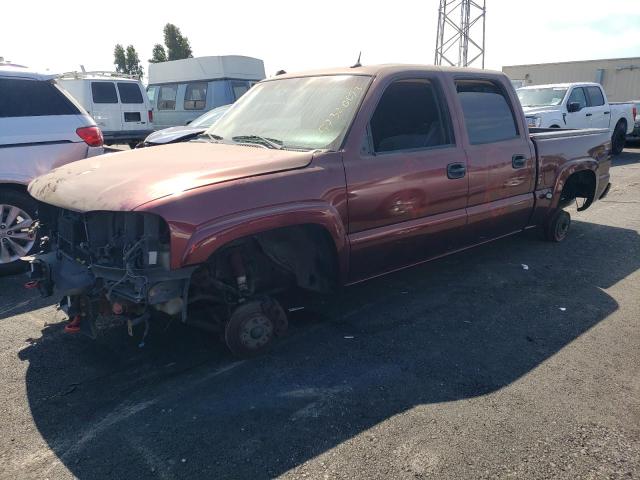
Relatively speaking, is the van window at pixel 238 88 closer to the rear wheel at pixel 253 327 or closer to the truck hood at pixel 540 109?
the truck hood at pixel 540 109

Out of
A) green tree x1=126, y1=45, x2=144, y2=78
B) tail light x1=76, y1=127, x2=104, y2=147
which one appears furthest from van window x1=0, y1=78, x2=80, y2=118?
green tree x1=126, y1=45, x2=144, y2=78

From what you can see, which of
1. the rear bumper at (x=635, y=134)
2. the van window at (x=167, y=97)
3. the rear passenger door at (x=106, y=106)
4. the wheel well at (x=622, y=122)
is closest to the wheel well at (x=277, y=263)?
the rear passenger door at (x=106, y=106)

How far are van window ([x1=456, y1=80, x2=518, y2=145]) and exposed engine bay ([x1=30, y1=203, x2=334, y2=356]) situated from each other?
1.90m

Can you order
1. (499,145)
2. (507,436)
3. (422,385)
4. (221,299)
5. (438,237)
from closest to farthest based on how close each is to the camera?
(507,436) < (422,385) < (221,299) < (438,237) < (499,145)

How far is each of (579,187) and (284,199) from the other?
Answer: 4.63 m

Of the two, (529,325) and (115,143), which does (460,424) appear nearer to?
(529,325)

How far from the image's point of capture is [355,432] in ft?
9.03

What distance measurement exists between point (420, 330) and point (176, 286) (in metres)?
1.86

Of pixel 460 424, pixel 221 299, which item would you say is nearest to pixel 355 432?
pixel 460 424

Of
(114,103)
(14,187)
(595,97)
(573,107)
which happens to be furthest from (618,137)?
(14,187)

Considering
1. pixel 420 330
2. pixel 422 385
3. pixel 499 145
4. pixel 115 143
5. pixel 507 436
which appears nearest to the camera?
pixel 507 436

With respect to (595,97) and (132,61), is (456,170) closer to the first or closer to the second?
(595,97)

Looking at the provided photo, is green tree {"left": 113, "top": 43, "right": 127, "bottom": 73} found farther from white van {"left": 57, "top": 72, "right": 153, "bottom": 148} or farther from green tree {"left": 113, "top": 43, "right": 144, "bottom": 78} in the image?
white van {"left": 57, "top": 72, "right": 153, "bottom": 148}

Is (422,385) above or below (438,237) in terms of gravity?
below
